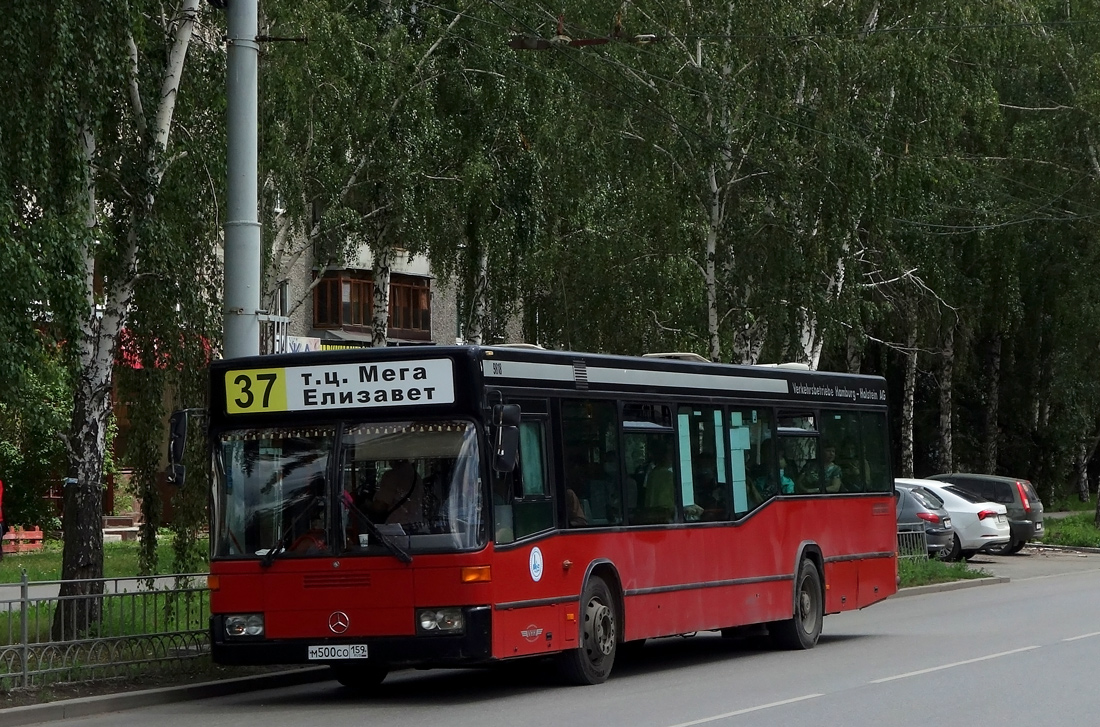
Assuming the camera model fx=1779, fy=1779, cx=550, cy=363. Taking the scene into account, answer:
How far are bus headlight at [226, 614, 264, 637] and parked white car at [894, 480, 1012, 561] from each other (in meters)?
21.4

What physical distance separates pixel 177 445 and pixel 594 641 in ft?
12.2

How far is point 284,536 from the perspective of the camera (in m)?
13.4

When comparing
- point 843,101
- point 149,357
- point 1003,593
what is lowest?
point 1003,593

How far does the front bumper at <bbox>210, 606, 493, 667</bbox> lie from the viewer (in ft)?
42.2

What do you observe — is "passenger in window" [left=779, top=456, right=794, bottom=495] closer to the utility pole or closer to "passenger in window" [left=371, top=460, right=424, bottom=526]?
the utility pole

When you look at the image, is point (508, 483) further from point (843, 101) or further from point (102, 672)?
point (843, 101)

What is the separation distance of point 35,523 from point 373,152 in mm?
17966

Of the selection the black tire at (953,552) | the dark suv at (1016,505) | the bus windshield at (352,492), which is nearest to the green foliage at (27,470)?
the black tire at (953,552)

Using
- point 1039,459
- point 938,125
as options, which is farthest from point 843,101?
point 1039,459

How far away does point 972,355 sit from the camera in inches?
2109

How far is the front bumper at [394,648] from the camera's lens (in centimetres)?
1286

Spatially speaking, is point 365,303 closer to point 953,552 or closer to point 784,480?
point 953,552

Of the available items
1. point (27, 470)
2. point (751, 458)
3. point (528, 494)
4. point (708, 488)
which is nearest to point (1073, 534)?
point (27, 470)

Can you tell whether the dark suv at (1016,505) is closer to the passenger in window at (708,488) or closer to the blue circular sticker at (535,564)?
the passenger in window at (708,488)
